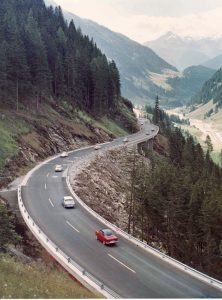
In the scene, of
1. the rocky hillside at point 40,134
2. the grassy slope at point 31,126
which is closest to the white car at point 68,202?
the rocky hillside at point 40,134

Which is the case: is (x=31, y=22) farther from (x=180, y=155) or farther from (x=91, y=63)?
(x=180, y=155)

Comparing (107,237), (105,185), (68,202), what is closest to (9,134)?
(105,185)

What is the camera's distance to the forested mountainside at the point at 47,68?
95375 mm

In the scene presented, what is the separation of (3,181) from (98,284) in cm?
3481

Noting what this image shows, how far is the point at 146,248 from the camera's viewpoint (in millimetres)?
37969

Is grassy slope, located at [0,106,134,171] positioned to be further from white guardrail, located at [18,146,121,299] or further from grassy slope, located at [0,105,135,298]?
white guardrail, located at [18,146,121,299]

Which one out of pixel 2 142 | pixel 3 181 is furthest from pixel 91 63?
pixel 3 181

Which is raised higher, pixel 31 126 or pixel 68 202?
pixel 68 202

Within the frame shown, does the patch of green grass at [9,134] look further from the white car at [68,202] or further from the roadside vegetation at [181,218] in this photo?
the roadside vegetation at [181,218]

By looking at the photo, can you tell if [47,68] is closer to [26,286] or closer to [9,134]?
[9,134]

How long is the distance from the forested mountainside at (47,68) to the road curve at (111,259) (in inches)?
1856

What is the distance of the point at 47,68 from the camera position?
10906cm

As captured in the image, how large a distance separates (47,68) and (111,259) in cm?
8143

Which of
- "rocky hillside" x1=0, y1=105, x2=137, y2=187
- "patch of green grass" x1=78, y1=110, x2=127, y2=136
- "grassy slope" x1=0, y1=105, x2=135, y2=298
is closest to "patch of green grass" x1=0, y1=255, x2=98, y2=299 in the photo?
"grassy slope" x1=0, y1=105, x2=135, y2=298
